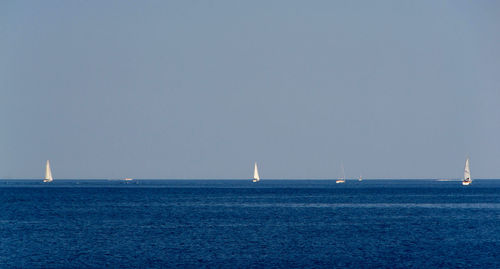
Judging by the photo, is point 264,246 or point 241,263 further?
point 264,246

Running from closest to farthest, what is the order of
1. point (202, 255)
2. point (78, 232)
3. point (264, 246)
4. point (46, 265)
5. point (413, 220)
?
point (46, 265)
point (202, 255)
point (264, 246)
point (78, 232)
point (413, 220)

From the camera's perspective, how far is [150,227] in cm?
8288

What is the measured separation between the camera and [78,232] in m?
76.7

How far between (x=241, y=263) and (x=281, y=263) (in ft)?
10.5

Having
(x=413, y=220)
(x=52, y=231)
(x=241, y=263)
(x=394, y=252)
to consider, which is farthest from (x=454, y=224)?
(x=52, y=231)

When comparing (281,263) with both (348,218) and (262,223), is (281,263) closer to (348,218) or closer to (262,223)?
(262,223)

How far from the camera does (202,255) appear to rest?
191ft

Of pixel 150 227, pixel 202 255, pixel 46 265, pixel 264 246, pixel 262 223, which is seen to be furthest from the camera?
pixel 262 223

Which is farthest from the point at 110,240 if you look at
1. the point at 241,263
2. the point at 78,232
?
the point at 241,263

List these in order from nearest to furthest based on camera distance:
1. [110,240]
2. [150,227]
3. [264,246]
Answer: [264,246], [110,240], [150,227]

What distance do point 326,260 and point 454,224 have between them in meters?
38.4

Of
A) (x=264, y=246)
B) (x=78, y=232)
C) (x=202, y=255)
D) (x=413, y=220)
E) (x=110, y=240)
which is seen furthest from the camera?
(x=413, y=220)

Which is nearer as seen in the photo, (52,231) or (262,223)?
(52,231)

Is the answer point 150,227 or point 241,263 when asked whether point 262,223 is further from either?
point 241,263
